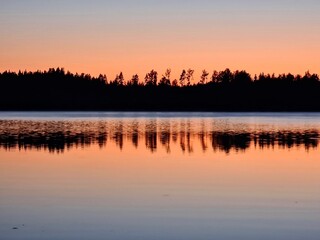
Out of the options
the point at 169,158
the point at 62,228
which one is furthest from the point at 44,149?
the point at 62,228

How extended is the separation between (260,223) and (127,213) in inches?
142

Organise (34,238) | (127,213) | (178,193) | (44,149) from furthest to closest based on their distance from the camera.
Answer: (44,149), (178,193), (127,213), (34,238)

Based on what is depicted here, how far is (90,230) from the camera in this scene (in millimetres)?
13648

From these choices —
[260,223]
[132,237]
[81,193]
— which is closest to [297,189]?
[260,223]

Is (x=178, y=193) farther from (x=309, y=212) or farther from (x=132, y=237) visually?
(x=132, y=237)

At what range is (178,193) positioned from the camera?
1905 centimetres

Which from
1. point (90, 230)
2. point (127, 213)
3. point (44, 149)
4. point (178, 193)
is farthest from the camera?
point (44, 149)

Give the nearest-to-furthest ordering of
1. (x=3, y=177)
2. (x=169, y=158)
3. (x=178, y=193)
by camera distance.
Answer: (x=178, y=193) < (x=3, y=177) < (x=169, y=158)

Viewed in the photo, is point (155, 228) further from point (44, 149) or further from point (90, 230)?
point (44, 149)

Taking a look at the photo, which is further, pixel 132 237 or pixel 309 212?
pixel 309 212

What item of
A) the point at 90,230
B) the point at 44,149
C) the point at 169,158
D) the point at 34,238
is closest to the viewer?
the point at 34,238

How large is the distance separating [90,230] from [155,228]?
1542 mm

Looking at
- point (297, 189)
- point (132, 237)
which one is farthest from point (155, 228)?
point (297, 189)

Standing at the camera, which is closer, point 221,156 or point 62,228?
point 62,228
